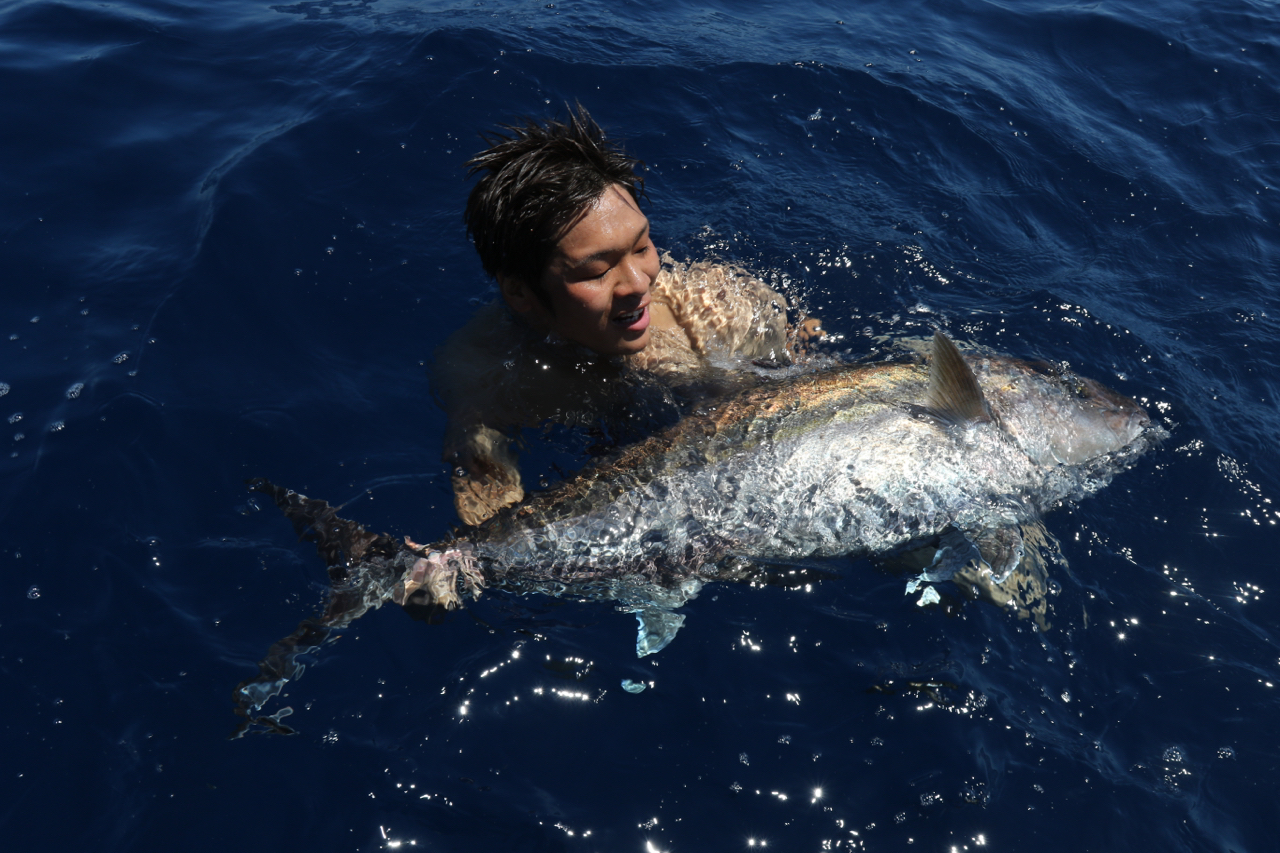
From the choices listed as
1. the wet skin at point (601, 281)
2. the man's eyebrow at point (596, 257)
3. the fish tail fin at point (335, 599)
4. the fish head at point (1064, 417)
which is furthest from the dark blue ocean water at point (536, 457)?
the man's eyebrow at point (596, 257)

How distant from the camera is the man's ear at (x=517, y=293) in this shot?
3.74 metres

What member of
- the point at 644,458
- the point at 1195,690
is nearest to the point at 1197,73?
the point at 1195,690

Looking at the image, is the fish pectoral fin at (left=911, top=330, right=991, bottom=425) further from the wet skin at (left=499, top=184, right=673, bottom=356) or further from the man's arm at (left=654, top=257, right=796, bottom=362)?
the wet skin at (left=499, top=184, right=673, bottom=356)

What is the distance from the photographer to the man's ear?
374 centimetres

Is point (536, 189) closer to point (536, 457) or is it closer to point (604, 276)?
point (604, 276)

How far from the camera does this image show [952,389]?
3.61m

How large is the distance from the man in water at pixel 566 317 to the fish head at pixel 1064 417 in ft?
3.76

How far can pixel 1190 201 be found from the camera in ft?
19.7

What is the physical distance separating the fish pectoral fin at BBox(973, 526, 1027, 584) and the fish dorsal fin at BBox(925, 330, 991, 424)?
48cm

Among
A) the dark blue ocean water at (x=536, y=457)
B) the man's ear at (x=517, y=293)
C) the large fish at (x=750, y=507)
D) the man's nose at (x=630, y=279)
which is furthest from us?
the man's ear at (x=517, y=293)

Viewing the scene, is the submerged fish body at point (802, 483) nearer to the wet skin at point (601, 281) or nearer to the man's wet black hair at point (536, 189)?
the wet skin at point (601, 281)

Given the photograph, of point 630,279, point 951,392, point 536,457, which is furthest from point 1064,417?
point 536,457

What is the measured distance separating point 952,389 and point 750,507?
1014 mm

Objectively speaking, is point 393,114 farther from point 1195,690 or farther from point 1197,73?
point 1197,73
